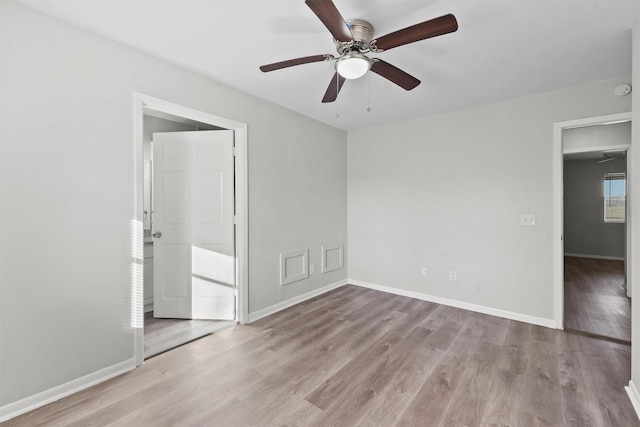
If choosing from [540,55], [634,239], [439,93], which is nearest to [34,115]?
[439,93]

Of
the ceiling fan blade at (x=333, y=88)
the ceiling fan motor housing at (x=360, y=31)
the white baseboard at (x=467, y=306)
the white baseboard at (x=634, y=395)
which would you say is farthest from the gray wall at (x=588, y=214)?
the ceiling fan motor housing at (x=360, y=31)

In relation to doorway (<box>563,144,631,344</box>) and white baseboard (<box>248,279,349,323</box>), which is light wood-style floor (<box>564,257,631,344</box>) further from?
white baseboard (<box>248,279,349,323</box>)

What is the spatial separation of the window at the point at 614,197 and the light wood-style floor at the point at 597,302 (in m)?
1.35

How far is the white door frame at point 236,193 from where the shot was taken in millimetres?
2365

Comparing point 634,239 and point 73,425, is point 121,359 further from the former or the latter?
point 634,239

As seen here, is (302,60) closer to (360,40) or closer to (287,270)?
(360,40)

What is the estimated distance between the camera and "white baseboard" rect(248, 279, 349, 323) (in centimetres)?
338

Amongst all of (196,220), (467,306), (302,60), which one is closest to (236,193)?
(196,220)

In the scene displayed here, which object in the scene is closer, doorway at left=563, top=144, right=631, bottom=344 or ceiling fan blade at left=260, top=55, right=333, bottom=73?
ceiling fan blade at left=260, top=55, right=333, bottom=73

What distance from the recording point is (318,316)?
3.45 metres

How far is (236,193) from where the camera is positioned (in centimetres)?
327

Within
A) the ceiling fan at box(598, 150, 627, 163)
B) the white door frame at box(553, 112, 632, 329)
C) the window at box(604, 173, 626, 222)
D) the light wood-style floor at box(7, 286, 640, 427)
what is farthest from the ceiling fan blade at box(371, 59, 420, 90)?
the window at box(604, 173, 626, 222)

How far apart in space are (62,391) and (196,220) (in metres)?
1.79

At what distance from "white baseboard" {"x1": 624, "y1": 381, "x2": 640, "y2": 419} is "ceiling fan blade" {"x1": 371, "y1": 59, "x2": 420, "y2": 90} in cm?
256
